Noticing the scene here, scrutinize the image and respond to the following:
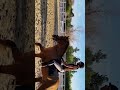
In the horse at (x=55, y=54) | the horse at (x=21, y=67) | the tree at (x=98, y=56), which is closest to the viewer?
→ the horse at (x=21, y=67)

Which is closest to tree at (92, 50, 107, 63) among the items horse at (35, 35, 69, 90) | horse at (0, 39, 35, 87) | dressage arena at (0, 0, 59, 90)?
dressage arena at (0, 0, 59, 90)

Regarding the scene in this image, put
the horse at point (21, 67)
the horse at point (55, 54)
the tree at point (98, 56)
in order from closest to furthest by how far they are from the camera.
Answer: the horse at point (21, 67)
the horse at point (55, 54)
the tree at point (98, 56)

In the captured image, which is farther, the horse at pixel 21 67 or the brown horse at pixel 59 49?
the brown horse at pixel 59 49

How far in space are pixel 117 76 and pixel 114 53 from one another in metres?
0.96

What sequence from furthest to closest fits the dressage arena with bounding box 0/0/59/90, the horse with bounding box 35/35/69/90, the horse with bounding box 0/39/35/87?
the horse with bounding box 35/35/69/90
the dressage arena with bounding box 0/0/59/90
the horse with bounding box 0/39/35/87

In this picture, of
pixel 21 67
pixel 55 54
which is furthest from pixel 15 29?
pixel 21 67

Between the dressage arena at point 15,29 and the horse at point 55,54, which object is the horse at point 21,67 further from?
the horse at point 55,54

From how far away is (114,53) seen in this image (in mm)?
14531

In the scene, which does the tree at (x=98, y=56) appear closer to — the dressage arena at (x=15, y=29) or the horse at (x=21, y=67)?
the dressage arena at (x=15, y=29)

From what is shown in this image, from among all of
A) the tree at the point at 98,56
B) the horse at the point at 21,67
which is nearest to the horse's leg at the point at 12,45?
the horse at the point at 21,67

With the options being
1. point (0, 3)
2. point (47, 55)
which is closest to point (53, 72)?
point (47, 55)

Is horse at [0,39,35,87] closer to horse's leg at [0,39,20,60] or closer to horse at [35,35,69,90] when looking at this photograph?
horse's leg at [0,39,20,60]

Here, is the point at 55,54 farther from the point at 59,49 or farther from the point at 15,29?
the point at 15,29

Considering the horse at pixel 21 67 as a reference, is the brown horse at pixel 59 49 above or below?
above
